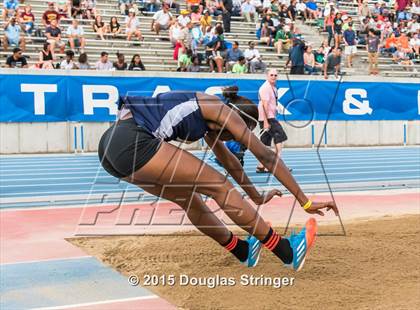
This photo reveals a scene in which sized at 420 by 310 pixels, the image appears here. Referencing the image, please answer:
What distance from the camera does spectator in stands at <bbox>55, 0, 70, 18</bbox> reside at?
21.4 metres

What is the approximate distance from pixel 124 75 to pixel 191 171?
14.1 meters

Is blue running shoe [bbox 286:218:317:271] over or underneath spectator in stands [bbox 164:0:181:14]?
underneath

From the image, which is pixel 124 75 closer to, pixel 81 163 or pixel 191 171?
pixel 81 163

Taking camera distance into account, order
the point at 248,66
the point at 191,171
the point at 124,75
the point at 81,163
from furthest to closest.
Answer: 1. the point at 248,66
2. the point at 124,75
3. the point at 81,163
4. the point at 191,171

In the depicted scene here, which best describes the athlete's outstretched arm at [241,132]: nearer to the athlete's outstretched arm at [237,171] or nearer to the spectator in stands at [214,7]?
the athlete's outstretched arm at [237,171]

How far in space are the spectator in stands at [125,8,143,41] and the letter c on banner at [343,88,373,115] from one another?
7.30 metres

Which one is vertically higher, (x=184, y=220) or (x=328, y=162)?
(x=184, y=220)

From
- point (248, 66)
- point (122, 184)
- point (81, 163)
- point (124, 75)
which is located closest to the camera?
point (122, 184)

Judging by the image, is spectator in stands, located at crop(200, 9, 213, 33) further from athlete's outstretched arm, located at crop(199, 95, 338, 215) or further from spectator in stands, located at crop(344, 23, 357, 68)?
athlete's outstretched arm, located at crop(199, 95, 338, 215)

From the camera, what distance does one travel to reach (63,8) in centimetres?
2180

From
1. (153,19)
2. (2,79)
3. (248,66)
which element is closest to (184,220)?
(2,79)

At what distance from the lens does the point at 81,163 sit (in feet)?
49.2

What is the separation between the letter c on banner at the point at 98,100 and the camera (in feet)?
57.4

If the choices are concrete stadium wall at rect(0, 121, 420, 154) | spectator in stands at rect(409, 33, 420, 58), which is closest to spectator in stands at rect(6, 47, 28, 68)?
concrete stadium wall at rect(0, 121, 420, 154)
